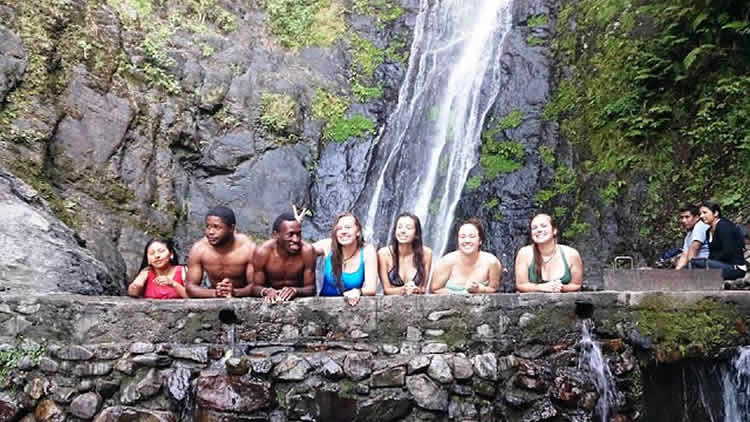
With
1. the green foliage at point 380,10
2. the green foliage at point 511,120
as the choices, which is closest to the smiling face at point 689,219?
the green foliage at point 511,120

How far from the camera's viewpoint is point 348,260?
204 inches

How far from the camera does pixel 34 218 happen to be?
616 cm

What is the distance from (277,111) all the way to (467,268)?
31.0ft

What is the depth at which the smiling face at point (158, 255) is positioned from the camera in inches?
213

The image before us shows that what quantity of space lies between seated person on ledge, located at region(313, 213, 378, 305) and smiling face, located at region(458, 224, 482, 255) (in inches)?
28.4

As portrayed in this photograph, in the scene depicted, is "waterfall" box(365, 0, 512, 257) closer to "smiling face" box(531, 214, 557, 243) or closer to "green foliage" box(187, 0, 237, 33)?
"green foliage" box(187, 0, 237, 33)

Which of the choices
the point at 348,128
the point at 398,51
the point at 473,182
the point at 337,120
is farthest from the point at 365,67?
the point at 473,182

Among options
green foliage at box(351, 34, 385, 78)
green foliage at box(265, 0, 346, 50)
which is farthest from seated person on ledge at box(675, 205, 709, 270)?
green foliage at box(265, 0, 346, 50)

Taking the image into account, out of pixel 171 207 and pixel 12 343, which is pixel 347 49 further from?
pixel 12 343

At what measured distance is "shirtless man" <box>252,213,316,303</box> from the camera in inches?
197

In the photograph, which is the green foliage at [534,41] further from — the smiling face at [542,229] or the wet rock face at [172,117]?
the smiling face at [542,229]

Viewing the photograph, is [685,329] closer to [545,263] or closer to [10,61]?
[545,263]

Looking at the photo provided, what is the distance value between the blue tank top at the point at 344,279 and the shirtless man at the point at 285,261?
13 centimetres

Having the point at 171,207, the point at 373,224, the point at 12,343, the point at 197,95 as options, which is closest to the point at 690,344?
the point at 12,343
